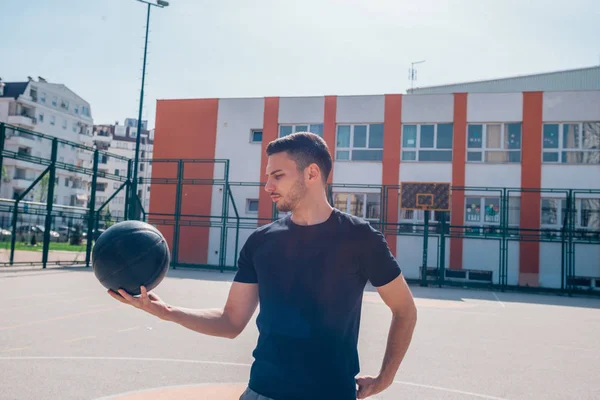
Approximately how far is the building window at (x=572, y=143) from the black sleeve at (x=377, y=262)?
73.4 feet

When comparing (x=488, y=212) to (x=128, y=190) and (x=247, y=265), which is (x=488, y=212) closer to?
(x=128, y=190)

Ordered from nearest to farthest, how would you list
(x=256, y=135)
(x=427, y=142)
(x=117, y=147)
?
(x=427, y=142)
(x=256, y=135)
(x=117, y=147)

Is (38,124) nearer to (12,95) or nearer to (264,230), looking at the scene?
(12,95)

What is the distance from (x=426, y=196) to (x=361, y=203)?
537 cm

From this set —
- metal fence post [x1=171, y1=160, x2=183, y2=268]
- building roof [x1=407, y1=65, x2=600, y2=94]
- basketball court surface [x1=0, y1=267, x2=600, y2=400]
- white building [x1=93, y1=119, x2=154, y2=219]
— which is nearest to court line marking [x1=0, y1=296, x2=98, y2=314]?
basketball court surface [x1=0, y1=267, x2=600, y2=400]

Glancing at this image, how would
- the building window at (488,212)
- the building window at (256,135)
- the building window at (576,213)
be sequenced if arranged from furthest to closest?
the building window at (256,135)
the building window at (488,212)
the building window at (576,213)

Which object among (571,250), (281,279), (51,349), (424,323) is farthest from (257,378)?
(571,250)

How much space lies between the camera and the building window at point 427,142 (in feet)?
76.9

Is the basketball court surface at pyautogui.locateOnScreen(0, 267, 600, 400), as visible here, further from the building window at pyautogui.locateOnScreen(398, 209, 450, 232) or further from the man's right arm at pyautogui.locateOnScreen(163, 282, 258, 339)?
the building window at pyautogui.locateOnScreen(398, 209, 450, 232)

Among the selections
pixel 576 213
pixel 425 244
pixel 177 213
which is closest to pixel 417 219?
pixel 425 244

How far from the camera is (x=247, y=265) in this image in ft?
8.79

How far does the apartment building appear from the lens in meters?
22.1

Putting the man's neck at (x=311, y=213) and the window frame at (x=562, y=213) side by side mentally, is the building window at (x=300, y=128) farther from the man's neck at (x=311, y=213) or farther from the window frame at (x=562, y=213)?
the man's neck at (x=311, y=213)

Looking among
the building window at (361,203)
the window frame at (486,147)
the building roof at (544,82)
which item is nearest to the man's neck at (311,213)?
the building window at (361,203)
